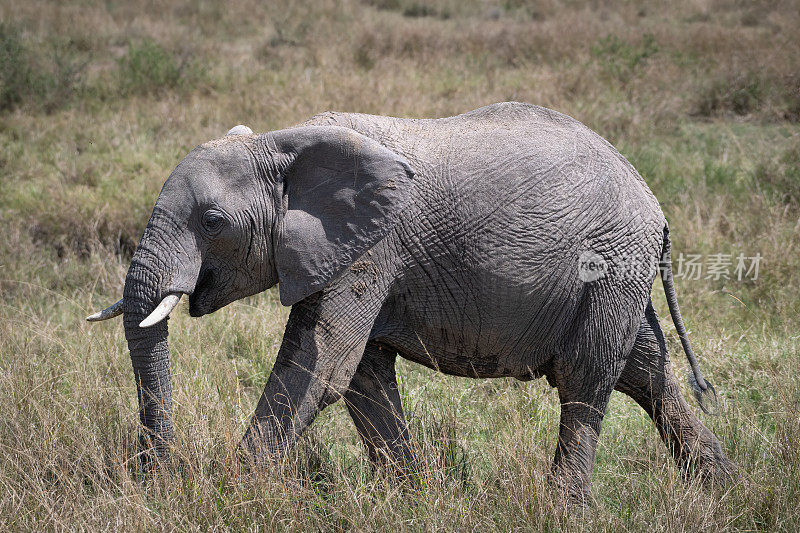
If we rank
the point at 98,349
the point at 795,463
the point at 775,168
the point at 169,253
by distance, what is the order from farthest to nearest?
the point at 775,168 → the point at 98,349 → the point at 795,463 → the point at 169,253

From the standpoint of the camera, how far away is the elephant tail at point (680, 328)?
379 cm

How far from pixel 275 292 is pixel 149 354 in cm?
332

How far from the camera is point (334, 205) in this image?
3.14 m

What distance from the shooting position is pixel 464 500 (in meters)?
3.28

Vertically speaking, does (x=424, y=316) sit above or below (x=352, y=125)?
below

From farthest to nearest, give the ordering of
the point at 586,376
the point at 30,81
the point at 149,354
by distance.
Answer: the point at 30,81, the point at 586,376, the point at 149,354

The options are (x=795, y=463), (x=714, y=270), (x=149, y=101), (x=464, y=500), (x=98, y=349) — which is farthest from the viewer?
(x=149, y=101)

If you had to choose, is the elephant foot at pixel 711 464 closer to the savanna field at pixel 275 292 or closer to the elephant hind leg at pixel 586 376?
the savanna field at pixel 275 292

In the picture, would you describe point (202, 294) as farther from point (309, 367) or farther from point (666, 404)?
point (666, 404)

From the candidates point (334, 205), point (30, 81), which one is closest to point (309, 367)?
point (334, 205)

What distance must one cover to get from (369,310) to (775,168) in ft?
19.8

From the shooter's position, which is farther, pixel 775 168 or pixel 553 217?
pixel 775 168

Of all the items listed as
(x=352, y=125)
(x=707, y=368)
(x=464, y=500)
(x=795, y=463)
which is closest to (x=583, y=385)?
(x=464, y=500)

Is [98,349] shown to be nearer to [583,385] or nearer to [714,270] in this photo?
[583,385]
